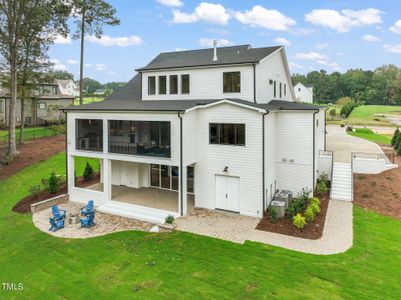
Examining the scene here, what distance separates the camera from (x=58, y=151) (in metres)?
31.1

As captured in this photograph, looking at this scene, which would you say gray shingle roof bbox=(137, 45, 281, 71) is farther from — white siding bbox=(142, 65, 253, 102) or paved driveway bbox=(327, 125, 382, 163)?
paved driveway bbox=(327, 125, 382, 163)

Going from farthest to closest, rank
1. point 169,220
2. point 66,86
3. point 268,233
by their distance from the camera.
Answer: point 66,86, point 169,220, point 268,233

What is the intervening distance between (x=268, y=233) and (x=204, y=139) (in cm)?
583

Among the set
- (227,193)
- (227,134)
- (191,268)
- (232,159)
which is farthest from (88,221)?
(227,134)

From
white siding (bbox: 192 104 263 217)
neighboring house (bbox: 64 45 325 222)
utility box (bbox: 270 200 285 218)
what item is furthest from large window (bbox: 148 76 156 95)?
utility box (bbox: 270 200 285 218)

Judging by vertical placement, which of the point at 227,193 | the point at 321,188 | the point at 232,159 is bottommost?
the point at 321,188

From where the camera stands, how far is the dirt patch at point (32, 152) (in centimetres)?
2617

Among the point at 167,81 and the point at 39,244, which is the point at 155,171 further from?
the point at 39,244

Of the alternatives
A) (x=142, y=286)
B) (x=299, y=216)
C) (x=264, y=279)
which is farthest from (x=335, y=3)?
(x=142, y=286)

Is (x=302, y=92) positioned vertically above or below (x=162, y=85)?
above

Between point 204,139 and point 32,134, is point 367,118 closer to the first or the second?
point 204,139

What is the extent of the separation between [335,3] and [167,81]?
14963mm

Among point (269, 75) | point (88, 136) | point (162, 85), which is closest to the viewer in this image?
point (269, 75)

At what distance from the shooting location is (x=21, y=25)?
27016 mm
